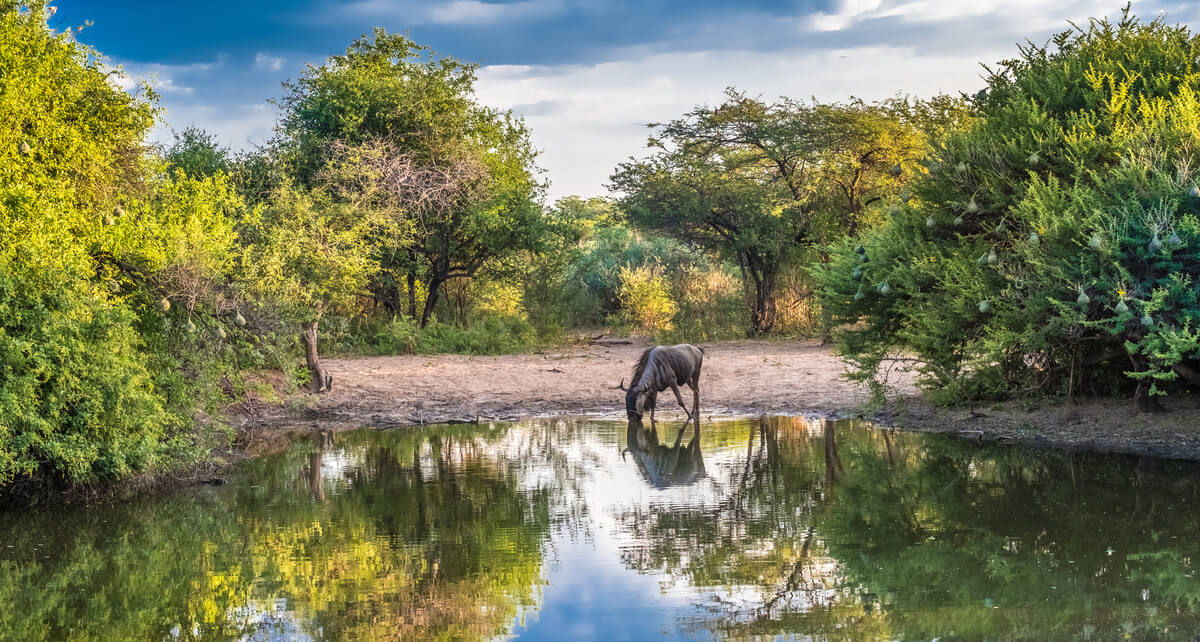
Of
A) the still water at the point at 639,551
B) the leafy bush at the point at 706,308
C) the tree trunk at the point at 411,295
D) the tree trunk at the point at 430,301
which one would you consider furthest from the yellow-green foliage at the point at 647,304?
the still water at the point at 639,551

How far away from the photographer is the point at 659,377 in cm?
1756

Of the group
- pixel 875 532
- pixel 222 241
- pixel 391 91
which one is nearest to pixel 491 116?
pixel 391 91

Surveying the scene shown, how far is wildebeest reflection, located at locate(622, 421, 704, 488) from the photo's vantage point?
41.3 feet

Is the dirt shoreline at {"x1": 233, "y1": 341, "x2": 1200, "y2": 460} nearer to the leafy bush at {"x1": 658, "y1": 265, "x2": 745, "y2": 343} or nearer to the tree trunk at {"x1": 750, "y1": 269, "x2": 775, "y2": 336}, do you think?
the tree trunk at {"x1": 750, "y1": 269, "x2": 775, "y2": 336}

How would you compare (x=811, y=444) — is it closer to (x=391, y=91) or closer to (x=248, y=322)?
(x=248, y=322)

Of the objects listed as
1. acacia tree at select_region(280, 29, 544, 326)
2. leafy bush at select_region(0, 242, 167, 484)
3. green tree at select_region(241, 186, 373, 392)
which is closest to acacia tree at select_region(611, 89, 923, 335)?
acacia tree at select_region(280, 29, 544, 326)

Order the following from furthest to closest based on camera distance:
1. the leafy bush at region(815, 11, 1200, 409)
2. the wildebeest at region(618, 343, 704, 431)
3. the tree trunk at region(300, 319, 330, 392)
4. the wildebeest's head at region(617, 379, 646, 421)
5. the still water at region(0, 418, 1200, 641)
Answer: the tree trunk at region(300, 319, 330, 392) < the wildebeest at region(618, 343, 704, 431) < the wildebeest's head at region(617, 379, 646, 421) < the leafy bush at region(815, 11, 1200, 409) < the still water at region(0, 418, 1200, 641)

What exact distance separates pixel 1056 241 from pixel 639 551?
732 centimetres

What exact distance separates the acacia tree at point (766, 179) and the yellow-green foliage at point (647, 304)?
204 cm

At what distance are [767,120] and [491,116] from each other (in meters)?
8.02

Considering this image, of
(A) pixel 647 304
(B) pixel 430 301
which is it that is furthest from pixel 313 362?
(A) pixel 647 304

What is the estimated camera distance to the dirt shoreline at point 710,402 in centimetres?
1405

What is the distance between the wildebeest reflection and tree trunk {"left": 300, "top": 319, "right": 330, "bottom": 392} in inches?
259

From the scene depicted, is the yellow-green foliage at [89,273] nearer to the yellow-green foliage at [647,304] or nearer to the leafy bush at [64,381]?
the leafy bush at [64,381]
